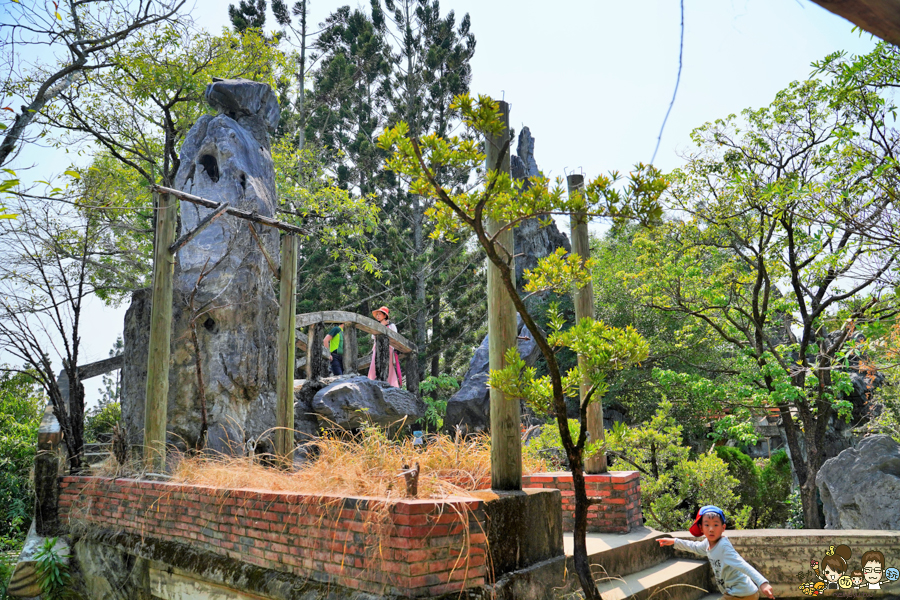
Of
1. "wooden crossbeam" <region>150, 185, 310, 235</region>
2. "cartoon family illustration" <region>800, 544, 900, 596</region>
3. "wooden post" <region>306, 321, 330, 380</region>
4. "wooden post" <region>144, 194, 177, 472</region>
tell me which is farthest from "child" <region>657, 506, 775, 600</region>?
"wooden post" <region>306, 321, 330, 380</region>

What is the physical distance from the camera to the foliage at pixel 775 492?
44.3ft

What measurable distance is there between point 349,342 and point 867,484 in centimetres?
1022

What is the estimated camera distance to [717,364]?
57.4 feet

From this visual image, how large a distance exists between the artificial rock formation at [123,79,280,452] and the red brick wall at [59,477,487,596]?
403 cm

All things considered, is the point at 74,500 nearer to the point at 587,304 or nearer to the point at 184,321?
the point at 184,321

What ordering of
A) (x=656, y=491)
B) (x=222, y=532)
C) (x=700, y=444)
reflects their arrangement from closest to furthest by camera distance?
1. (x=222, y=532)
2. (x=656, y=491)
3. (x=700, y=444)

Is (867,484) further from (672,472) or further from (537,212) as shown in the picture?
(537,212)

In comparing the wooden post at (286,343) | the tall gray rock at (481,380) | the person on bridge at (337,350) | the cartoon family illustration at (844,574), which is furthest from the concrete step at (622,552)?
the person on bridge at (337,350)

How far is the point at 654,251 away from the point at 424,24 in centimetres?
1452

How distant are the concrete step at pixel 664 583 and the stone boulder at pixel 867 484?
4.93 metres

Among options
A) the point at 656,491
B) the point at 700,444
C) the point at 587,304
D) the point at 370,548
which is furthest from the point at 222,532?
the point at 700,444

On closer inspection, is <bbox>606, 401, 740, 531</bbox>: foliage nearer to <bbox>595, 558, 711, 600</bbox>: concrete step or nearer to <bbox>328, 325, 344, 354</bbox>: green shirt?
<bbox>595, 558, 711, 600</bbox>: concrete step

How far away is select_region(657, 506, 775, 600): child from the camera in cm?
405

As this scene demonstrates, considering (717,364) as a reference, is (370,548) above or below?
below
